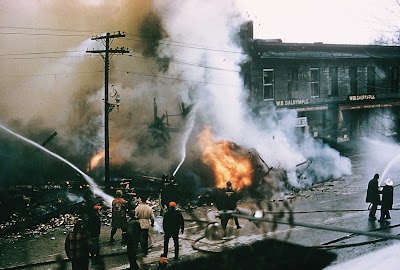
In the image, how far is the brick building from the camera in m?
32.0

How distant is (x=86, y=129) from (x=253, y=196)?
12.9m

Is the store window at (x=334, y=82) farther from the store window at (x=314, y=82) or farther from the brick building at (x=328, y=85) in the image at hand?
the store window at (x=314, y=82)

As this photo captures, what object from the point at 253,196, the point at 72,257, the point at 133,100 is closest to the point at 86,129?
the point at 133,100

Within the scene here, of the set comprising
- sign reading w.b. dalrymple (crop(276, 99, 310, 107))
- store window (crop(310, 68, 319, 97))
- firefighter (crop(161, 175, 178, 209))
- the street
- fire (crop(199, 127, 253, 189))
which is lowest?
the street

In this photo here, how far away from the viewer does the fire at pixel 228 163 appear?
68.7ft

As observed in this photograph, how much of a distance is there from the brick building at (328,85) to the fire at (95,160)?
11.1 m

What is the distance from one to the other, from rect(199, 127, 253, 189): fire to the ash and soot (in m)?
→ 1.82

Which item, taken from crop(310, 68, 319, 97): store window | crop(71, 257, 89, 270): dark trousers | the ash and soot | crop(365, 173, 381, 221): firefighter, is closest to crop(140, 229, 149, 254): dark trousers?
crop(71, 257, 89, 270): dark trousers

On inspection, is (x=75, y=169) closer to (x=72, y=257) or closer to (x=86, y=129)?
(x=86, y=129)

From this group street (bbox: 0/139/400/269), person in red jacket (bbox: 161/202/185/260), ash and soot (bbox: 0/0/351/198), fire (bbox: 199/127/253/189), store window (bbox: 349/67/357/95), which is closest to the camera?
person in red jacket (bbox: 161/202/185/260)

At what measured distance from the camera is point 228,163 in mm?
21188

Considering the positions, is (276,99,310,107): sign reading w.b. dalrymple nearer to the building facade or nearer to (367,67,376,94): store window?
the building facade

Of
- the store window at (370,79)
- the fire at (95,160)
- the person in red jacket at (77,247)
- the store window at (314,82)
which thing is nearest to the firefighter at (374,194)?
the person in red jacket at (77,247)

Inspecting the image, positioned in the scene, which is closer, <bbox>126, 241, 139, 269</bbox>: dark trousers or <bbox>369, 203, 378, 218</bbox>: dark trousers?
<bbox>126, 241, 139, 269</bbox>: dark trousers
